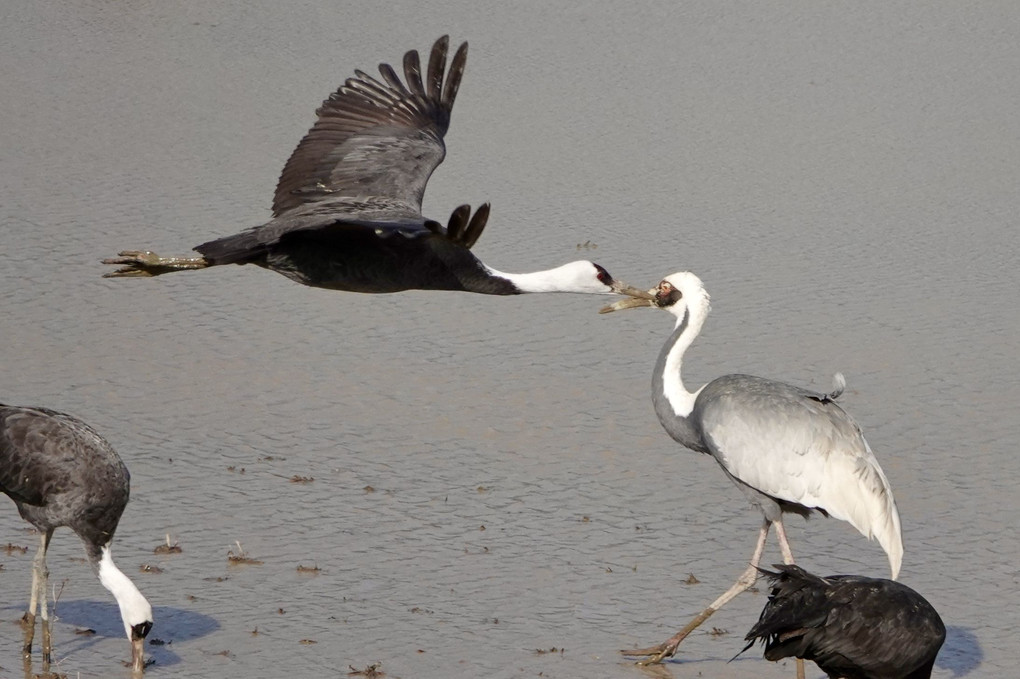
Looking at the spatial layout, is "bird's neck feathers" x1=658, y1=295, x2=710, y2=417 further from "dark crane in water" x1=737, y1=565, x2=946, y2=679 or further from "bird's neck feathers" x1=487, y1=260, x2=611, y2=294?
"dark crane in water" x1=737, y1=565, x2=946, y2=679

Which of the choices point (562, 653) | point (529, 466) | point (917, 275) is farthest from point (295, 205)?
point (917, 275)

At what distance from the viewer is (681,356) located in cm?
752

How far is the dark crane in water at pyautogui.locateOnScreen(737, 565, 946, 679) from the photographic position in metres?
6.04

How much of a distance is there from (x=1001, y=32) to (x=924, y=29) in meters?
0.79

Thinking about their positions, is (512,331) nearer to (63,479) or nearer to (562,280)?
(562,280)

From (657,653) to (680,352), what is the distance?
4.94 feet

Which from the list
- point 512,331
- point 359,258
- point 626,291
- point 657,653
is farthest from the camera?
point 512,331

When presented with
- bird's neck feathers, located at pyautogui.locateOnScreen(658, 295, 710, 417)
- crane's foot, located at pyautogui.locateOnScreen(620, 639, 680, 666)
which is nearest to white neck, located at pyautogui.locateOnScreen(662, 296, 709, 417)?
bird's neck feathers, located at pyautogui.locateOnScreen(658, 295, 710, 417)

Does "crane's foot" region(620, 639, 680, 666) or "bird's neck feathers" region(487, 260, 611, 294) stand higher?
"bird's neck feathers" region(487, 260, 611, 294)

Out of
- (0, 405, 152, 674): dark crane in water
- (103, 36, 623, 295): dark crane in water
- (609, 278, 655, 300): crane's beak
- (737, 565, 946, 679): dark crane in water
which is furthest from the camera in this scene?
(609, 278, 655, 300): crane's beak

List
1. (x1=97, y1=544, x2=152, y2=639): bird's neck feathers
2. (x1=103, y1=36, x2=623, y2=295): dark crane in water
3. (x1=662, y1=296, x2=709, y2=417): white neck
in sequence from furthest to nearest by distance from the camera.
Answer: (x1=662, y1=296, x2=709, y2=417): white neck
(x1=103, y1=36, x2=623, y2=295): dark crane in water
(x1=97, y1=544, x2=152, y2=639): bird's neck feathers

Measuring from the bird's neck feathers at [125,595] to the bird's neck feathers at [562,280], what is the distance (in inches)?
85.6

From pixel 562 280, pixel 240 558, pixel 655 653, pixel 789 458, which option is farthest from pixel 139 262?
pixel 789 458

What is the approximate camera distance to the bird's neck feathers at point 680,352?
294 inches
